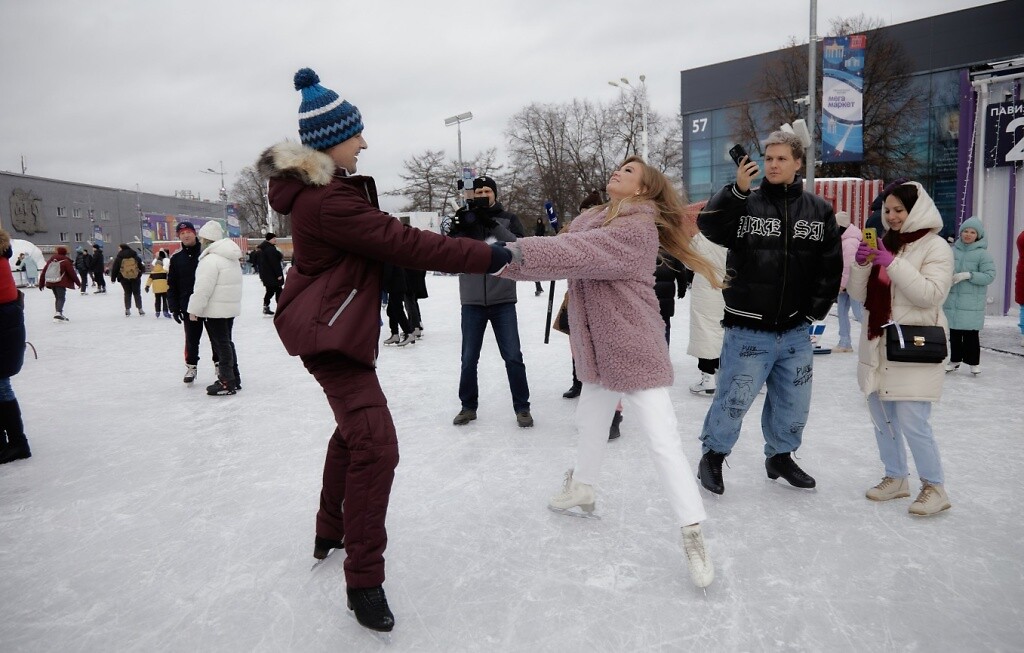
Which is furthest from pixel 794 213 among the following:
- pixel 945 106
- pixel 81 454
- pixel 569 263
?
pixel 945 106

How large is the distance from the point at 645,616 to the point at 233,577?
5.59 ft

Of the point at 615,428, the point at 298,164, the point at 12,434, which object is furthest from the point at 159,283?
the point at 298,164

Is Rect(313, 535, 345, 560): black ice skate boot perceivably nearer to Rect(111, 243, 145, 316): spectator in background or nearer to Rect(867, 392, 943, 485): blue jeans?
Rect(867, 392, 943, 485): blue jeans

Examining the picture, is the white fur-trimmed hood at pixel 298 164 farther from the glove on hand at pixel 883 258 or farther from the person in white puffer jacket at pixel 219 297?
the person in white puffer jacket at pixel 219 297

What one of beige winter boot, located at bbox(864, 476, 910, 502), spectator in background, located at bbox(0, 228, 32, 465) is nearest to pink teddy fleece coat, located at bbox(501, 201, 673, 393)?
beige winter boot, located at bbox(864, 476, 910, 502)

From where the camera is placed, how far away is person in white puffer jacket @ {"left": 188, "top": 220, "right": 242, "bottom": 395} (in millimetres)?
5727

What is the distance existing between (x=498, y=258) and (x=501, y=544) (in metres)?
1.43

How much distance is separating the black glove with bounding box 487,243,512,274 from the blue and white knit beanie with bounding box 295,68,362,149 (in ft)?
2.29

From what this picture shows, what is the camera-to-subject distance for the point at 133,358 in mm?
8336

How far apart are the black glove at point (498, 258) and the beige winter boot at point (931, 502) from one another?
2.39 metres

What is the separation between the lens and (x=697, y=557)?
237 centimetres

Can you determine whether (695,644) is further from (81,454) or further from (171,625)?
(81,454)

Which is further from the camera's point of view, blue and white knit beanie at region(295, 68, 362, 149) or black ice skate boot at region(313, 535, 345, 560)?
black ice skate boot at region(313, 535, 345, 560)

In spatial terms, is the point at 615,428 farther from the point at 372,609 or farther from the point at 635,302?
the point at 372,609
